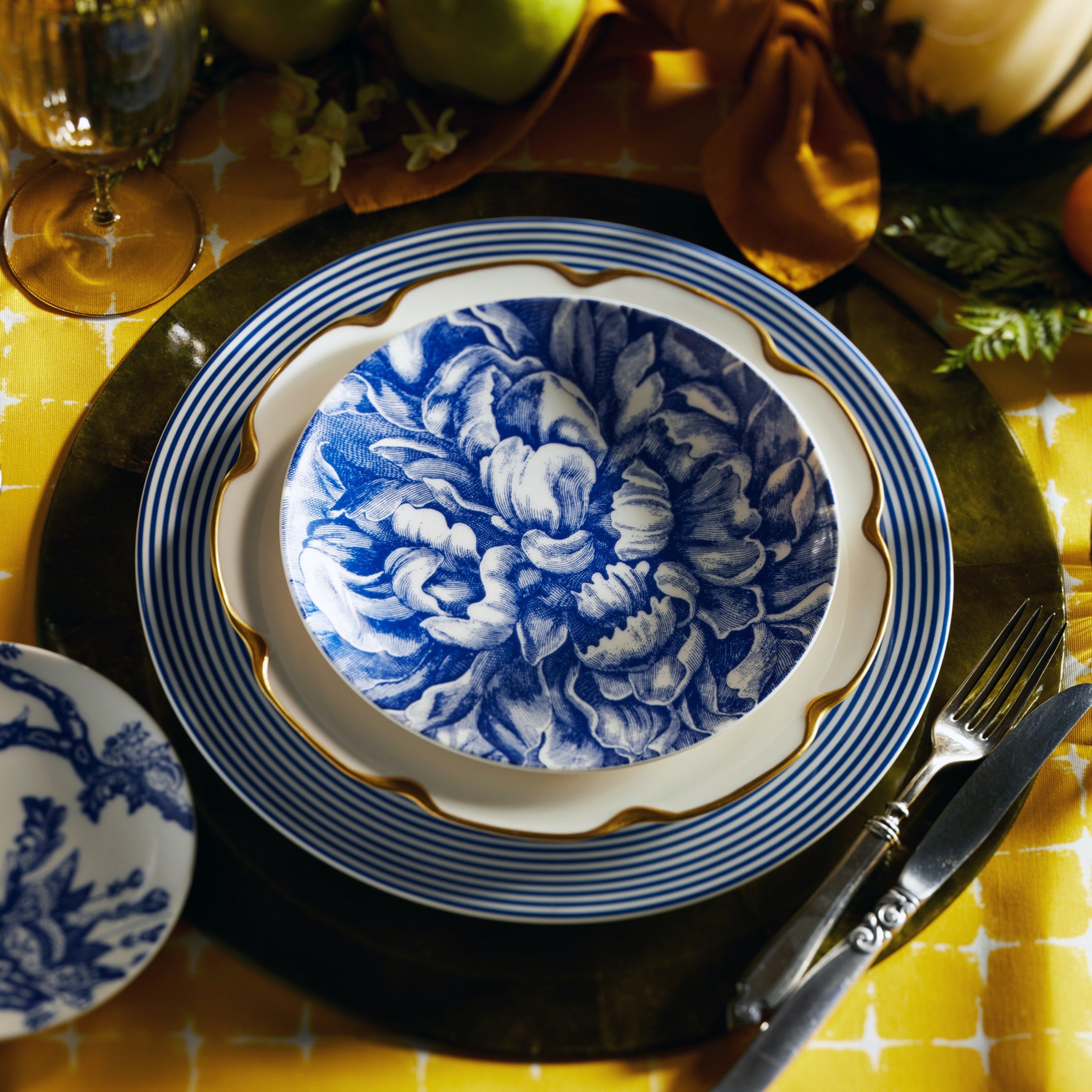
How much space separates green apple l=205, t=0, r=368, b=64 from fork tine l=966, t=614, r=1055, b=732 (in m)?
0.75

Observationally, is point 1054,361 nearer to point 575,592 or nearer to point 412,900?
point 575,592

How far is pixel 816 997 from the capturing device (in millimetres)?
583

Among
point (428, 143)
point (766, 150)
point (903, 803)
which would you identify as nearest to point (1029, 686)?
point (903, 803)

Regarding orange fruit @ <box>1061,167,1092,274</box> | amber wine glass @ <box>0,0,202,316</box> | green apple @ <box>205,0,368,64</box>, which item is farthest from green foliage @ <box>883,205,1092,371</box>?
amber wine glass @ <box>0,0,202,316</box>

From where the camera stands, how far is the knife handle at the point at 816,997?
57cm

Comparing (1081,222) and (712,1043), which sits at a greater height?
(1081,222)

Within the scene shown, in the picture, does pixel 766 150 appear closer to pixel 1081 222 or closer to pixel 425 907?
pixel 1081 222

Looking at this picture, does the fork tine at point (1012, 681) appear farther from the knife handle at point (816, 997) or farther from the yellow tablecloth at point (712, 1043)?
the knife handle at point (816, 997)

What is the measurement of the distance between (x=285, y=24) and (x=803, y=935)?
2.62 feet

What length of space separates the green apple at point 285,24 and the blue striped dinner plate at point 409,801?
0.71 feet

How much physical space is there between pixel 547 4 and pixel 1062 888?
0.78m

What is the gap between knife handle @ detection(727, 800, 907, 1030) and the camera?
588 mm

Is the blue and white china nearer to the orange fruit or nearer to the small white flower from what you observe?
the small white flower

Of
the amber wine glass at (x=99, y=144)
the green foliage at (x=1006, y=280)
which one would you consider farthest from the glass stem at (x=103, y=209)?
the green foliage at (x=1006, y=280)
